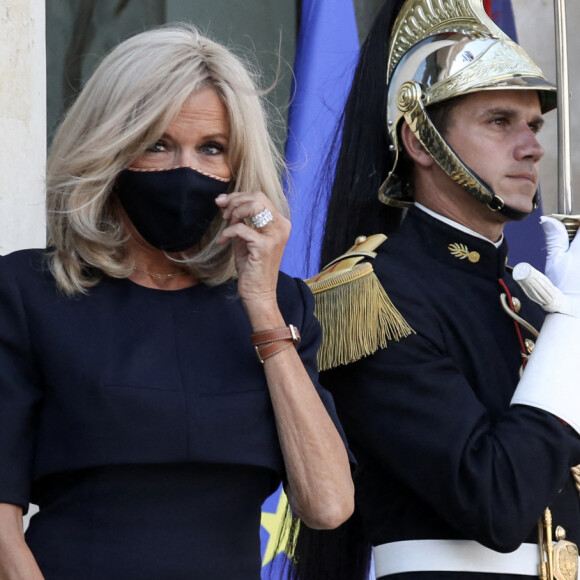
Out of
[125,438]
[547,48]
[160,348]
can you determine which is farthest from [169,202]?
[547,48]

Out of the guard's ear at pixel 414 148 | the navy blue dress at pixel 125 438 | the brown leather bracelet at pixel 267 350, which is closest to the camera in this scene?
the navy blue dress at pixel 125 438

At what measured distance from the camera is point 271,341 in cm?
239

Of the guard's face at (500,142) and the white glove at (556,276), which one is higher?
the guard's face at (500,142)

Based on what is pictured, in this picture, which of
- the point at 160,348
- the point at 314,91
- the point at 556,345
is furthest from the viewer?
the point at 314,91

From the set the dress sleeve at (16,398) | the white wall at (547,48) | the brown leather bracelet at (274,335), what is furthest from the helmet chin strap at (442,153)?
the white wall at (547,48)

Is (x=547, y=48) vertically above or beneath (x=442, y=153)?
above

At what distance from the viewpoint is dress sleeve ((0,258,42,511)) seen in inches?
88.1

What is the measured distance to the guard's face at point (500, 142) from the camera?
3.10 meters

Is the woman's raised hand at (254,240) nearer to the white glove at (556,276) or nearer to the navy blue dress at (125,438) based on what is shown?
the navy blue dress at (125,438)

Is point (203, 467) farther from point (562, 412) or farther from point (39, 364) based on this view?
point (562, 412)

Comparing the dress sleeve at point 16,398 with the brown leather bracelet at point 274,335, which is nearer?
the dress sleeve at point 16,398

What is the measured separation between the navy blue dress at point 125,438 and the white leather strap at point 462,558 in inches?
22.3

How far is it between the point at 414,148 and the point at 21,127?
1.07 m

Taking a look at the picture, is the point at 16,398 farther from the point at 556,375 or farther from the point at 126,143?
the point at 556,375
